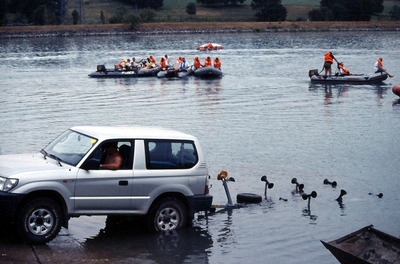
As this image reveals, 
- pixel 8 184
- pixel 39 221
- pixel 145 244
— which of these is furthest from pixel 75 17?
pixel 8 184

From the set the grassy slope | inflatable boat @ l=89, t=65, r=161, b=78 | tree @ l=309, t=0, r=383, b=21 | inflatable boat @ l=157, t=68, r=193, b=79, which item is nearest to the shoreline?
tree @ l=309, t=0, r=383, b=21

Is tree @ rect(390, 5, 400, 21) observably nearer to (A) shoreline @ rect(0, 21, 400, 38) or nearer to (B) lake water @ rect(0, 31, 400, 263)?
(A) shoreline @ rect(0, 21, 400, 38)

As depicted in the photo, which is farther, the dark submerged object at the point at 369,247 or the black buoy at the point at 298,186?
the black buoy at the point at 298,186

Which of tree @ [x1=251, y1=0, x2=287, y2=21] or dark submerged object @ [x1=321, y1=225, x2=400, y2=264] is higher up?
tree @ [x1=251, y1=0, x2=287, y2=21]

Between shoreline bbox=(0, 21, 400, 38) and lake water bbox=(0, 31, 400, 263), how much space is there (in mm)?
62494

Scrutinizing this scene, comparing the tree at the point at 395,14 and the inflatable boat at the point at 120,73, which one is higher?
the tree at the point at 395,14

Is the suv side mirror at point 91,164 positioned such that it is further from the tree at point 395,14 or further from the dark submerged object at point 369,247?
the tree at point 395,14

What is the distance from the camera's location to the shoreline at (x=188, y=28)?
145750mm

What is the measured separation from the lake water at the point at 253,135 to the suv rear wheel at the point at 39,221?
81cm

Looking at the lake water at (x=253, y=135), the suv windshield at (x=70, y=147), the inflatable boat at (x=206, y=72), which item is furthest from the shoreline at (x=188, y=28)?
the suv windshield at (x=70, y=147)

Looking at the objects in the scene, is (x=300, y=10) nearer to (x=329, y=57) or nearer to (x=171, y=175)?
(x=329, y=57)

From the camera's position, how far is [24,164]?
1330 centimetres

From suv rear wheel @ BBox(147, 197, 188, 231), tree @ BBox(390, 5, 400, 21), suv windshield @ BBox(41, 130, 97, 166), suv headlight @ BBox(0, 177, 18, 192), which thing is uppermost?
tree @ BBox(390, 5, 400, 21)

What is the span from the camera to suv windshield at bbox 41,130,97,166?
13711mm
